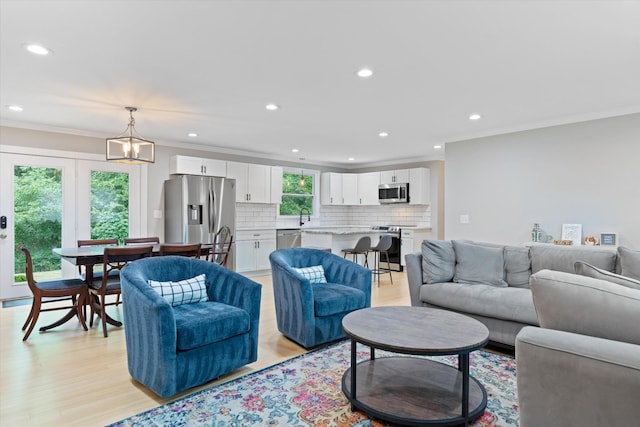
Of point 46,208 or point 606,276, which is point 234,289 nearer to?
point 606,276

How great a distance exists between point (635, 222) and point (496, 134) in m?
1.91

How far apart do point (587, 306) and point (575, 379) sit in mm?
273

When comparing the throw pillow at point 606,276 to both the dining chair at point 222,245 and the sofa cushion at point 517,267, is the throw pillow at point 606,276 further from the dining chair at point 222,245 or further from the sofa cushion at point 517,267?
the dining chair at point 222,245

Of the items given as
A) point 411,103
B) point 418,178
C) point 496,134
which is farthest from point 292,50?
point 418,178

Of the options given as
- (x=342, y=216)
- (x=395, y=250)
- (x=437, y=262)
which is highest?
(x=342, y=216)

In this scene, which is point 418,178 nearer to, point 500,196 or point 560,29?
point 500,196

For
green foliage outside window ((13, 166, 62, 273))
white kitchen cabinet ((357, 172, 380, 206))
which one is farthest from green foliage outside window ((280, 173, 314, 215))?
green foliage outside window ((13, 166, 62, 273))

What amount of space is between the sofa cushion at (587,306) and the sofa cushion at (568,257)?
2.00 metres

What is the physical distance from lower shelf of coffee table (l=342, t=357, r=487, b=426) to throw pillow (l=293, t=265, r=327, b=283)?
44.5 inches

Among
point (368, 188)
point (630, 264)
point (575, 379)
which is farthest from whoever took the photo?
point (368, 188)

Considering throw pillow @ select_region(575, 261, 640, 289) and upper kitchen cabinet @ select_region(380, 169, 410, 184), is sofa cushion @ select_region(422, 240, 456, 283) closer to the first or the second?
throw pillow @ select_region(575, 261, 640, 289)

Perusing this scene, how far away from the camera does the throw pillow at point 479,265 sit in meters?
3.47

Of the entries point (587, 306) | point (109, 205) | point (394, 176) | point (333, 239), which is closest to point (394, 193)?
point (394, 176)

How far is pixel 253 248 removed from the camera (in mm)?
6895
